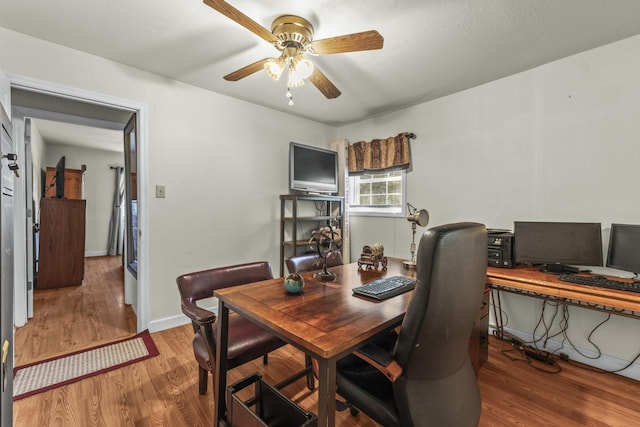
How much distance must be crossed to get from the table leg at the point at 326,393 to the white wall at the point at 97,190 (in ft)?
23.9

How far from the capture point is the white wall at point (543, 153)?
201 centimetres

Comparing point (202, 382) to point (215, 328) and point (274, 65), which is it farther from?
point (274, 65)

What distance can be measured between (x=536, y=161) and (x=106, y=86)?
3.69 m

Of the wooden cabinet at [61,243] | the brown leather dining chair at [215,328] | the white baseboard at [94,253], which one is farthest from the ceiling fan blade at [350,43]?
the white baseboard at [94,253]

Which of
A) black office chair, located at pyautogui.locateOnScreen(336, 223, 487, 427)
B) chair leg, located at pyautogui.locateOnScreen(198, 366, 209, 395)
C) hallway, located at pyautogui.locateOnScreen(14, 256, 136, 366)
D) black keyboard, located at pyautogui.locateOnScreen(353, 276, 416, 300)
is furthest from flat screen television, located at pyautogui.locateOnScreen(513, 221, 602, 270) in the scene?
hallway, located at pyautogui.locateOnScreen(14, 256, 136, 366)

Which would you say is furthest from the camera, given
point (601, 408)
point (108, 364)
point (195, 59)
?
point (195, 59)

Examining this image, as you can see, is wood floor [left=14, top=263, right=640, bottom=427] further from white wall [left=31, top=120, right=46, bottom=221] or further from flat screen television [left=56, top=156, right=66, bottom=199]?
white wall [left=31, top=120, right=46, bottom=221]

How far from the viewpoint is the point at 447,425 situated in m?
0.96

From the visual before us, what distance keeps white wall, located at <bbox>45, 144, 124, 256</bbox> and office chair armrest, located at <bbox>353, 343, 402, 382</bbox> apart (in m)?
7.28

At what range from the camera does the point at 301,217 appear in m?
3.51

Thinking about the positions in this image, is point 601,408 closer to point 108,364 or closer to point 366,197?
point 366,197

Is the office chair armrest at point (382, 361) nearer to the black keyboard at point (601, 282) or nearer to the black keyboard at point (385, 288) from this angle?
the black keyboard at point (385, 288)

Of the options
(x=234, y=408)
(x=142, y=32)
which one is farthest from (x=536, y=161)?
(x=142, y=32)

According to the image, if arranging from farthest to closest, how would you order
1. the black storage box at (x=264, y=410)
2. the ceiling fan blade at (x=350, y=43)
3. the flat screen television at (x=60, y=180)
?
1. the flat screen television at (x=60, y=180)
2. the ceiling fan blade at (x=350, y=43)
3. the black storage box at (x=264, y=410)
